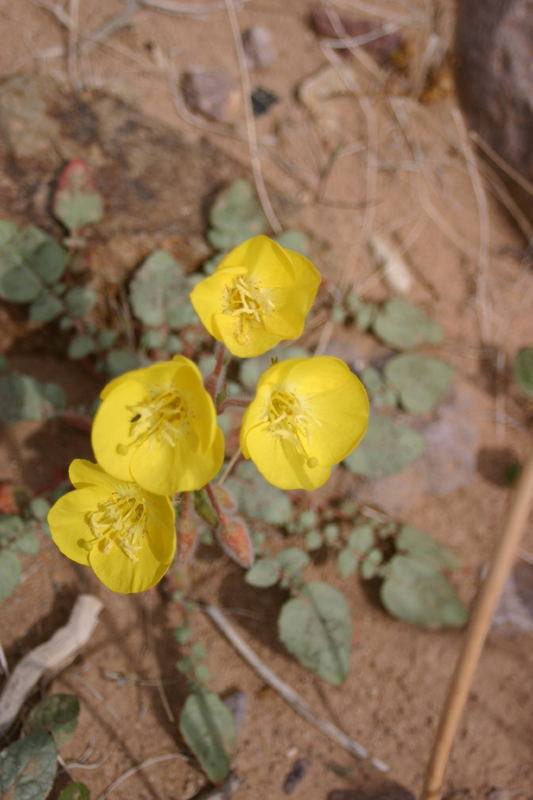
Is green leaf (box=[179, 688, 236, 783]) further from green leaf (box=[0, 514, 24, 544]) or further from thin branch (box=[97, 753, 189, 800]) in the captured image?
green leaf (box=[0, 514, 24, 544])

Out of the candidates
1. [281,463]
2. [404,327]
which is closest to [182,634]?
[281,463]

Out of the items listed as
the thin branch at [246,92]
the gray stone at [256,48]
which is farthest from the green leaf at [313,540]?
the gray stone at [256,48]

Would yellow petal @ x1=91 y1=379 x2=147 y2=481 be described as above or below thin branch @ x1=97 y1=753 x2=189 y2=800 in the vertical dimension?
above

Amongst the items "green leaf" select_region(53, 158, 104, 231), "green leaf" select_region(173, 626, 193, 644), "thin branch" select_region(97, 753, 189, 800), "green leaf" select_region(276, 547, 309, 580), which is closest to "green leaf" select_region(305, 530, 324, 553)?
"green leaf" select_region(276, 547, 309, 580)

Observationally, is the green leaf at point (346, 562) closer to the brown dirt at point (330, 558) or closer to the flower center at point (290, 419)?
the brown dirt at point (330, 558)

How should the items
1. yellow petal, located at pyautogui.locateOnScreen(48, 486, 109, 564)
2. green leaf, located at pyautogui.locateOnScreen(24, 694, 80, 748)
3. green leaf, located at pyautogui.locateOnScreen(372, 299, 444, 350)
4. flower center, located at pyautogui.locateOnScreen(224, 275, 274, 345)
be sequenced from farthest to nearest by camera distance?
1. green leaf, located at pyautogui.locateOnScreen(372, 299, 444, 350)
2. green leaf, located at pyautogui.locateOnScreen(24, 694, 80, 748)
3. flower center, located at pyautogui.locateOnScreen(224, 275, 274, 345)
4. yellow petal, located at pyautogui.locateOnScreen(48, 486, 109, 564)

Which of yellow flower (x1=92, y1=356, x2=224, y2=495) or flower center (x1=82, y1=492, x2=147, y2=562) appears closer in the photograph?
yellow flower (x1=92, y1=356, x2=224, y2=495)
